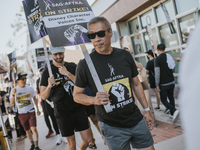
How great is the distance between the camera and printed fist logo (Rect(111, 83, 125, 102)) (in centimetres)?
227

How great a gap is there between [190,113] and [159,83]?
16.7ft

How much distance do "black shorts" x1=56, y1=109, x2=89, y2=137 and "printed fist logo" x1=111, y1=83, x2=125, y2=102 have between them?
5.16 feet

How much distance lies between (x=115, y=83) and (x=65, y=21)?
1061mm

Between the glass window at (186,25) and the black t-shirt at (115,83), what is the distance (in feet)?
18.8

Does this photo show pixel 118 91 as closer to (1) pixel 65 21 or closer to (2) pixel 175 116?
(1) pixel 65 21

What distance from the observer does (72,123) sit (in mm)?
3588

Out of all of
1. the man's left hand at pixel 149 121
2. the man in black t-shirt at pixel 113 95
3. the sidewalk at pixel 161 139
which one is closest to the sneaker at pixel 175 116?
the sidewalk at pixel 161 139

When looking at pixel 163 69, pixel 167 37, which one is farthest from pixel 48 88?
pixel 167 37

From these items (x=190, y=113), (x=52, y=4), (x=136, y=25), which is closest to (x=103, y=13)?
(x=136, y=25)

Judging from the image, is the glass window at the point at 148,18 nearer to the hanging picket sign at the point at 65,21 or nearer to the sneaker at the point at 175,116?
the sneaker at the point at 175,116

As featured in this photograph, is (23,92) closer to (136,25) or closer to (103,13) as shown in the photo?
(136,25)

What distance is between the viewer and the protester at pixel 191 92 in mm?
594

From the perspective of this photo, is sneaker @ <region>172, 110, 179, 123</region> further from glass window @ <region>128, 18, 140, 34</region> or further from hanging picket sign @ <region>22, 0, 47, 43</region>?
glass window @ <region>128, 18, 140, 34</region>

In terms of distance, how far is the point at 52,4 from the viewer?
8.48 feet
